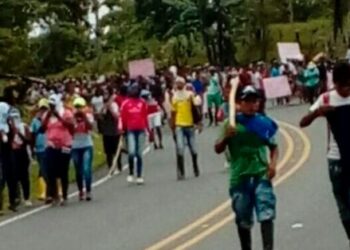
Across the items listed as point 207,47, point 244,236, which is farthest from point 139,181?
point 207,47

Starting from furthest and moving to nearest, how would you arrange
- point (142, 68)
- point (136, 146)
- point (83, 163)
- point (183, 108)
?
point (142, 68) → point (183, 108) → point (136, 146) → point (83, 163)

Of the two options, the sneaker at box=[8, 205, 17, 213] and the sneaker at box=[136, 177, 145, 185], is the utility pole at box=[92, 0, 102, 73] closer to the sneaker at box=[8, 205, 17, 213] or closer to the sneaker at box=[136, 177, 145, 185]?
the sneaker at box=[136, 177, 145, 185]

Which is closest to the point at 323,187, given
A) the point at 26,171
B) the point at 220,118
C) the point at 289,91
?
the point at 26,171

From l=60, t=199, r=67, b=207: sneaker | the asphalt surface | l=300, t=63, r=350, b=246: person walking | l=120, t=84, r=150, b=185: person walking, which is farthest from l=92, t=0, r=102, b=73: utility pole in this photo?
l=300, t=63, r=350, b=246: person walking

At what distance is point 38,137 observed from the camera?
820 inches

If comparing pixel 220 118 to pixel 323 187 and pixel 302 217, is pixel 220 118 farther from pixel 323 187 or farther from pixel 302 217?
pixel 302 217

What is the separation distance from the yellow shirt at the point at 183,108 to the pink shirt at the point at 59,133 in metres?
3.07

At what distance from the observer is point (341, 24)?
6362cm

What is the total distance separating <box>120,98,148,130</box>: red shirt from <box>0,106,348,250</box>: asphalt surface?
1.01 meters

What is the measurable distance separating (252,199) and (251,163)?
321mm

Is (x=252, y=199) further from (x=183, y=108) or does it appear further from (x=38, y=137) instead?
(x=183, y=108)

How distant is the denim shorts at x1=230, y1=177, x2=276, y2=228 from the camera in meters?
11.5

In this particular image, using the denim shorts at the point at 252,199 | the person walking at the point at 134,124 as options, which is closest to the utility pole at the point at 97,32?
the person walking at the point at 134,124

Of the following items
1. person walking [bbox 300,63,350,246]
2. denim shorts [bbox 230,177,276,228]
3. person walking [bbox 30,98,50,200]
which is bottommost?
person walking [bbox 30,98,50,200]
